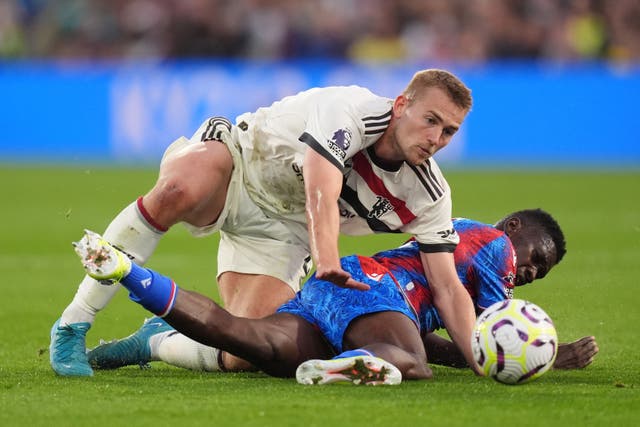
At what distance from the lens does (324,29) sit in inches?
885

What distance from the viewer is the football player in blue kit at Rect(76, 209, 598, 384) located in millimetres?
5695

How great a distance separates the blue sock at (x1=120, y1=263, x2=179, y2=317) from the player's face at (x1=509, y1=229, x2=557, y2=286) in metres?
2.03

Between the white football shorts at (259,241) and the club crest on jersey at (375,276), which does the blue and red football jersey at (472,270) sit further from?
the white football shorts at (259,241)

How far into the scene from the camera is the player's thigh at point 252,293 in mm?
6863

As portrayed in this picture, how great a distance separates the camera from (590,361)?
21.3ft

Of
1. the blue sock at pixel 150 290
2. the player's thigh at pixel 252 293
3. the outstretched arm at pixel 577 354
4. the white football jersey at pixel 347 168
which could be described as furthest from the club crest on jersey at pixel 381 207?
the blue sock at pixel 150 290

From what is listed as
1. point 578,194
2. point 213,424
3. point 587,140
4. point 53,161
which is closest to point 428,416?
point 213,424

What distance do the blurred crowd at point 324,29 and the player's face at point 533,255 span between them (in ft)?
52.0

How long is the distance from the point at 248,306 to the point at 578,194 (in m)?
11.4

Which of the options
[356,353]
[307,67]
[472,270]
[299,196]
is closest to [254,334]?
[356,353]

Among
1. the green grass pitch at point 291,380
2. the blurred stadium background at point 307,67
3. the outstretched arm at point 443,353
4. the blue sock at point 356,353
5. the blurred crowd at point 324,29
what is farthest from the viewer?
the blurred crowd at point 324,29

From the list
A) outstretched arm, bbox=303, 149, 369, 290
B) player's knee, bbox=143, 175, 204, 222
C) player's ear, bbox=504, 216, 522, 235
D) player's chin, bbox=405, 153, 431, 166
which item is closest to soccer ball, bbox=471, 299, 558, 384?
→ outstretched arm, bbox=303, 149, 369, 290

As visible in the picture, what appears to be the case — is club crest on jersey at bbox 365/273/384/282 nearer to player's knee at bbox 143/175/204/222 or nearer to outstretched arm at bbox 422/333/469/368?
outstretched arm at bbox 422/333/469/368

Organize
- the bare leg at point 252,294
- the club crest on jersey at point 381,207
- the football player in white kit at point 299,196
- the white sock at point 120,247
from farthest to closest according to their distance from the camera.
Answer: the bare leg at point 252,294
the club crest on jersey at point 381,207
the white sock at point 120,247
the football player in white kit at point 299,196
